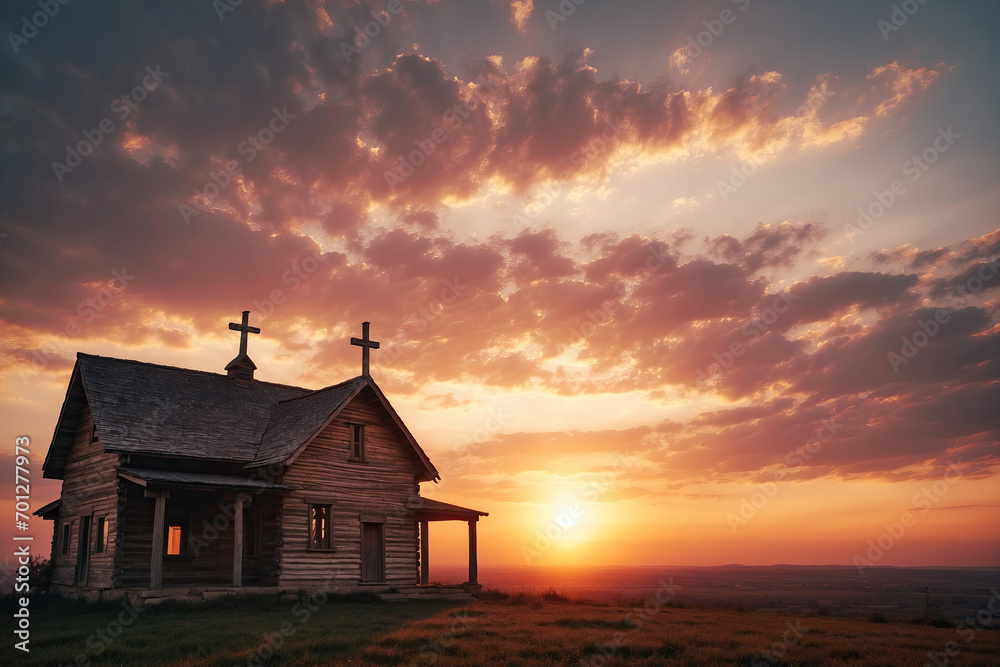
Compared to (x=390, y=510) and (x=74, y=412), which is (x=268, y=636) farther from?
(x=74, y=412)

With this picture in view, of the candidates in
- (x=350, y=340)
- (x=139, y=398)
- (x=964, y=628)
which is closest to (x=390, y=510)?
(x=350, y=340)

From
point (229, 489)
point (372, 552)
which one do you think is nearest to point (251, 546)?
point (229, 489)

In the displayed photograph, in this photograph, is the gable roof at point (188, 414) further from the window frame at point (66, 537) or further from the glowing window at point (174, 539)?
the glowing window at point (174, 539)

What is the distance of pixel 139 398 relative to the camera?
26.6m

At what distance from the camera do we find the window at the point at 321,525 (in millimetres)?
26203

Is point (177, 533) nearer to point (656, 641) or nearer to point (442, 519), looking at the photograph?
point (442, 519)

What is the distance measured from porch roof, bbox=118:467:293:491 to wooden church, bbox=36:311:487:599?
0.19ft

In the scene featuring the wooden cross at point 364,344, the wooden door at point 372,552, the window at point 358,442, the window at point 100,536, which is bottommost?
the wooden door at point 372,552

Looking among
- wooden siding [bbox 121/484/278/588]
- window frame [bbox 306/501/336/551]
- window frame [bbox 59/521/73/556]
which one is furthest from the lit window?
window frame [bbox 59/521/73/556]

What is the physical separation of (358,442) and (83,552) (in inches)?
450

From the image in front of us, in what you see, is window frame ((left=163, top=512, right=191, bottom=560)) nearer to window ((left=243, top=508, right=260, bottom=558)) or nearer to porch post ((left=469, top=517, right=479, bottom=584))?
window ((left=243, top=508, right=260, bottom=558))

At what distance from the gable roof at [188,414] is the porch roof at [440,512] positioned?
1.44 metres

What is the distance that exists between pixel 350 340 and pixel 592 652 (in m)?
19.2

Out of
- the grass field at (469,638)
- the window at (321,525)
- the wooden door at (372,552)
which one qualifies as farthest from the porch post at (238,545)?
the wooden door at (372,552)
